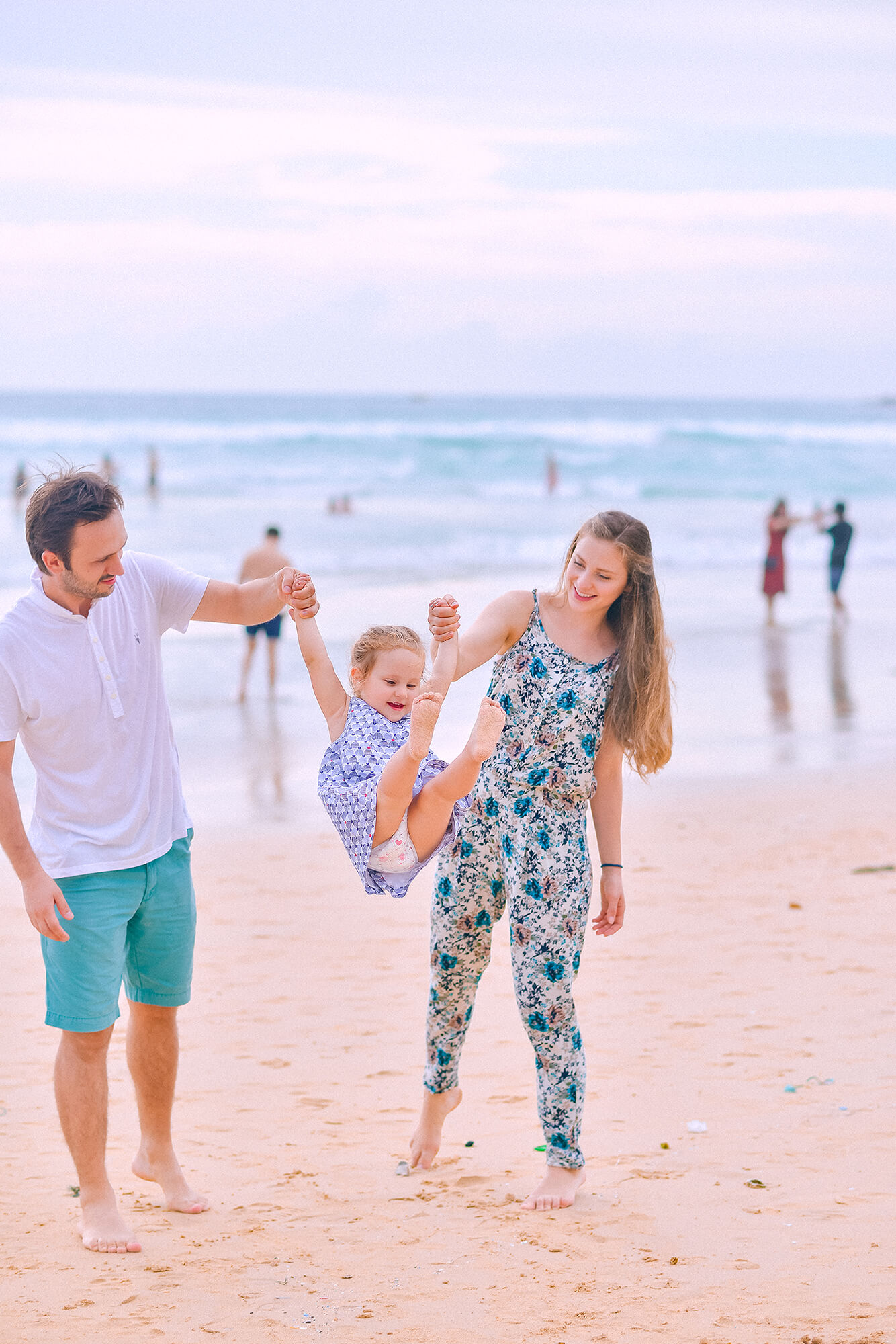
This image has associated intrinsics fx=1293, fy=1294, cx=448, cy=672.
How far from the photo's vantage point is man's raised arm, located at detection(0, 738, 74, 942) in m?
3.09

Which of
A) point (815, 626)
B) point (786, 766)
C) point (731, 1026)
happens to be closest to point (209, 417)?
point (815, 626)

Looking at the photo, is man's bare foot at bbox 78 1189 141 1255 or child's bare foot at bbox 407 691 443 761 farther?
man's bare foot at bbox 78 1189 141 1255

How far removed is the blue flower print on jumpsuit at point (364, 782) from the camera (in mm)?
3375

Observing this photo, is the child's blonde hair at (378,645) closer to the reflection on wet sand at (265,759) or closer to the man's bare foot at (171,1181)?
the man's bare foot at (171,1181)

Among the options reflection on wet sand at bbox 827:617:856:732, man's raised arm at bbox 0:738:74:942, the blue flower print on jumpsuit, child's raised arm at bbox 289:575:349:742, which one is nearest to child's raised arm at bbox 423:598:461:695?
the blue flower print on jumpsuit

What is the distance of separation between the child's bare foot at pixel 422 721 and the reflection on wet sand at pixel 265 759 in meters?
4.88

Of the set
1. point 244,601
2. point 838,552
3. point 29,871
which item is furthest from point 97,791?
point 838,552

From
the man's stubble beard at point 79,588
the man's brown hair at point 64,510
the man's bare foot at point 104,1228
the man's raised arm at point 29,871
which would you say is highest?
the man's brown hair at point 64,510

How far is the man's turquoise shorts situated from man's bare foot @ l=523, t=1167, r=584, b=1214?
1.12 metres

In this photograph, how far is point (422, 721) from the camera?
3.15 meters

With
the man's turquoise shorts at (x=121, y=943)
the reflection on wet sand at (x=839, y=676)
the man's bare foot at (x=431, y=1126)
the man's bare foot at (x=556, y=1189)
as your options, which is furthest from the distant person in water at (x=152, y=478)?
the man's bare foot at (x=556, y=1189)

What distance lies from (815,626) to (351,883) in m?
10.3

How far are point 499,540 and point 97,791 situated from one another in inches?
813

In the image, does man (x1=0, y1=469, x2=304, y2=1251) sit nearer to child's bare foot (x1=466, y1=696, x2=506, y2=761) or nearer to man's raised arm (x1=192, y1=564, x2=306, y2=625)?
man's raised arm (x1=192, y1=564, x2=306, y2=625)
